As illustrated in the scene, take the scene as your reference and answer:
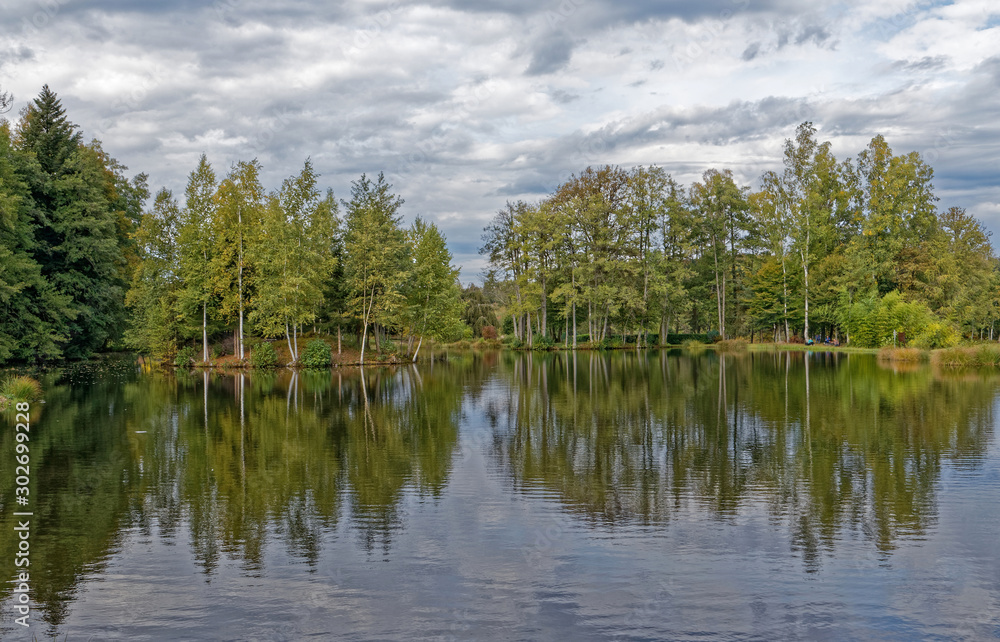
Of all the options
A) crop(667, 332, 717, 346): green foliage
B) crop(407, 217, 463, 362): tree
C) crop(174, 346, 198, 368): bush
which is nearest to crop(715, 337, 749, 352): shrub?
crop(667, 332, 717, 346): green foliage

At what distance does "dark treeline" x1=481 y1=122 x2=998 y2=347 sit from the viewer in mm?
63531

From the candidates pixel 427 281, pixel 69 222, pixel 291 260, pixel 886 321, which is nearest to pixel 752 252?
pixel 886 321

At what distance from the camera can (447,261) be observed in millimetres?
55156

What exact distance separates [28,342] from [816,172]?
220ft

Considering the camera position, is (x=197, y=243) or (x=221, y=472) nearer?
(x=221, y=472)

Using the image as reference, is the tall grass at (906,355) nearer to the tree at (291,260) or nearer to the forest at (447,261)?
the forest at (447,261)

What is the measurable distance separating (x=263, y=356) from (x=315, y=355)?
357 cm

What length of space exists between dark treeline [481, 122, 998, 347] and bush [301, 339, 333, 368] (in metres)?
26.0

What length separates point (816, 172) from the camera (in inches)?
2697

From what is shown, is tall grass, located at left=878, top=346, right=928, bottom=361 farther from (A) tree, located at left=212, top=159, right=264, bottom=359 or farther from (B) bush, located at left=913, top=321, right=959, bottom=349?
(A) tree, located at left=212, top=159, right=264, bottom=359

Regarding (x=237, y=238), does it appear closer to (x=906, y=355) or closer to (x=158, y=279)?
(x=158, y=279)

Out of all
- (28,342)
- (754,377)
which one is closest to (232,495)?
(754,377)

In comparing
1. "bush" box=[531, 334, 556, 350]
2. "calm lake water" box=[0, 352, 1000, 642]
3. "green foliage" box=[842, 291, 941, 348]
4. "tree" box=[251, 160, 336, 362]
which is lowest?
"calm lake water" box=[0, 352, 1000, 642]

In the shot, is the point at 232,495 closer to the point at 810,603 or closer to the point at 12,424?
the point at 810,603
